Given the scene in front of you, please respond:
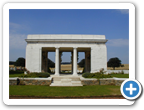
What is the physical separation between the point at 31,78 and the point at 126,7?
46.6 feet

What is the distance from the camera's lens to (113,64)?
54750 millimetres

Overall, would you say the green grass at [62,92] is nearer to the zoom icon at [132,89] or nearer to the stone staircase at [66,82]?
the stone staircase at [66,82]

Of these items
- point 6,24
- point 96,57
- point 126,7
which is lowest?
point 96,57

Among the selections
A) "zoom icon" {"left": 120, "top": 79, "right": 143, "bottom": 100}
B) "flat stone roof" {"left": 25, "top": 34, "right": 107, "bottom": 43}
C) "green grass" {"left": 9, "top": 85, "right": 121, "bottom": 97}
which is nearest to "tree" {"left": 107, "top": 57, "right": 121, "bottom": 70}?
"flat stone roof" {"left": 25, "top": 34, "right": 107, "bottom": 43}

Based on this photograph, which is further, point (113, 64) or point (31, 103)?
point (113, 64)

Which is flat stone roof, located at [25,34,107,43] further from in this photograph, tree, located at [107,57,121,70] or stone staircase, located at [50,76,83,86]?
tree, located at [107,57,121,70]

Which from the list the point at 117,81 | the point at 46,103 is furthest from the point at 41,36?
the point at 46,103

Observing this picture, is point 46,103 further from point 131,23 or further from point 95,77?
point 95,77

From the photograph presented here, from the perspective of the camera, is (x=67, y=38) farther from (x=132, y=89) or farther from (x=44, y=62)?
(x=132, y=89)

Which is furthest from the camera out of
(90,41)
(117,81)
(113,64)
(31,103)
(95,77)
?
(113,64)

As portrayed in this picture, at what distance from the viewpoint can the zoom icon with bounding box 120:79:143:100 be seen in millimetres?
→ 6812

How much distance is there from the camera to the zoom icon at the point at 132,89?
6812 mm

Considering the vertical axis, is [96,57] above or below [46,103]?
above

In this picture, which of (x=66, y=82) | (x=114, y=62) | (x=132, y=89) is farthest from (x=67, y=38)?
(x=114, y=62)
